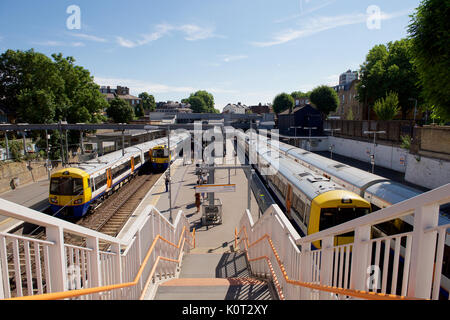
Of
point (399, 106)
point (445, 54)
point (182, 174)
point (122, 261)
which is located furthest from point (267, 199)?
point (399, 106)

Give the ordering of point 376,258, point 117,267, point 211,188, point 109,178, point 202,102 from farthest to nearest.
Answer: point 202,102 < point 109,178 < point 211,188 < point 117,267 < point 376,258

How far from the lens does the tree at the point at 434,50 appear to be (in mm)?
16109

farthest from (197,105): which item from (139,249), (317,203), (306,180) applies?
(139,249)

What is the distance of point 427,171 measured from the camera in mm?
23109

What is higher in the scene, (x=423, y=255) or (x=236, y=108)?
(x=236, y=108)

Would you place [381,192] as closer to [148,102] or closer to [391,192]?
[391,192]

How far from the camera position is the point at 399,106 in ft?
131

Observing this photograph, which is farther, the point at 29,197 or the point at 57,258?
the point at 29,197

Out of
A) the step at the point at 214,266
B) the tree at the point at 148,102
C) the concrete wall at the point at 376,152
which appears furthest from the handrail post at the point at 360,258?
the tree at the point at 148,102

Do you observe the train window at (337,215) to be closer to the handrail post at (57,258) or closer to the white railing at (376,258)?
the white railing at (376,258)

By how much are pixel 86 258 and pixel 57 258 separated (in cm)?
90

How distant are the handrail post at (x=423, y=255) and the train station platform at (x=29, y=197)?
16.4 m

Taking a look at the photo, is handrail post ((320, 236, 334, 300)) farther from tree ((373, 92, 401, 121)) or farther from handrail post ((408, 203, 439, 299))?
tree ((373, 92, 401, 121))

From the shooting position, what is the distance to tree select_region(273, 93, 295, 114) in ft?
282
